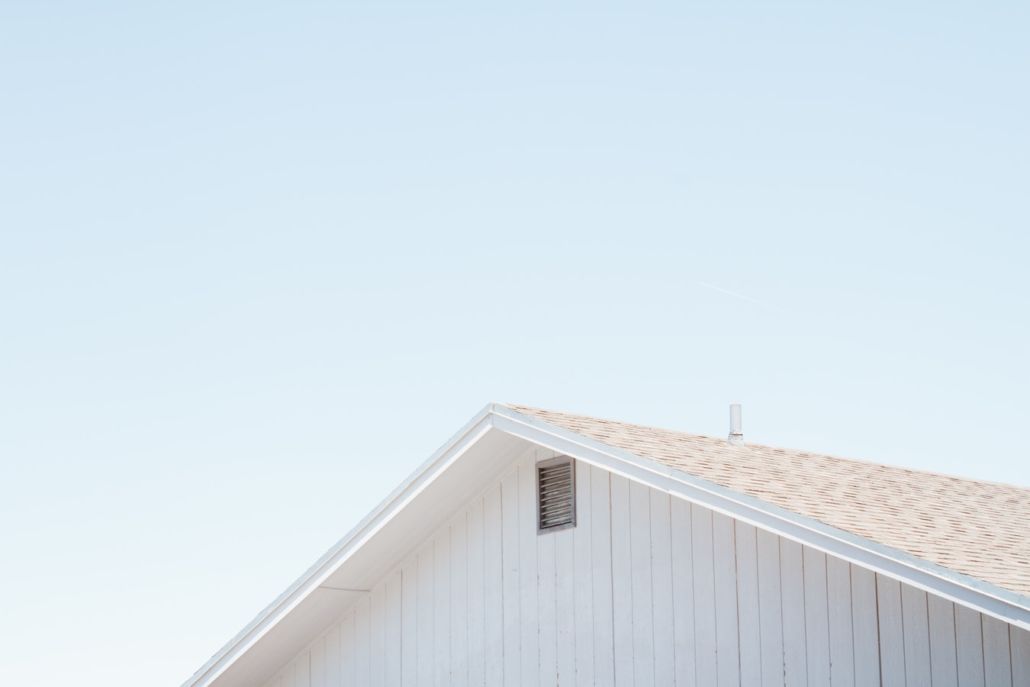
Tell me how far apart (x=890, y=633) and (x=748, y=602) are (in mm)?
1166

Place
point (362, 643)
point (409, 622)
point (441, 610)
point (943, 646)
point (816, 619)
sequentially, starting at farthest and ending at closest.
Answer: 1. point (362, 643)
2. point (409, 622)
3. point (441, 610)
4. point (816, 619)
5. point (943, 646)

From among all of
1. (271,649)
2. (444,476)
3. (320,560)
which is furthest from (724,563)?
(271,649)

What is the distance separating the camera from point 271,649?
1448 centimetres

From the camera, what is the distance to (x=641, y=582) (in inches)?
488

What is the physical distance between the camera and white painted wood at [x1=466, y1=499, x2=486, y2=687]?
1346cm

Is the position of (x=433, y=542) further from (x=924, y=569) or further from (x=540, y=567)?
(x=924, y=569)

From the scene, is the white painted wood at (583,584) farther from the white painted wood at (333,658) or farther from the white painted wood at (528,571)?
the white painted wood at (333,658)

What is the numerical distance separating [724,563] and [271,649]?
4.62 m

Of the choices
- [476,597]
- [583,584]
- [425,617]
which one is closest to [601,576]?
[583,584]

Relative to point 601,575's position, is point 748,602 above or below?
below

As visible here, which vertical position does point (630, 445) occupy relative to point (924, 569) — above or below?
above

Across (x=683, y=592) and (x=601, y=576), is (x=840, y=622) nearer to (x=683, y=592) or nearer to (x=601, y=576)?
(x=683, y=592)

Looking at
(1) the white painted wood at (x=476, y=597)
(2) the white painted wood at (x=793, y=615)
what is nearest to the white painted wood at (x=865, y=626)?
(2) the white painted wood at (x=793, y=615)

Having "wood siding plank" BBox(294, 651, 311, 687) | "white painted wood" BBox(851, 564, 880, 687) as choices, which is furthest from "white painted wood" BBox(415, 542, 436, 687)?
"white painted wood" BBox(851, 564, 880, 687)
